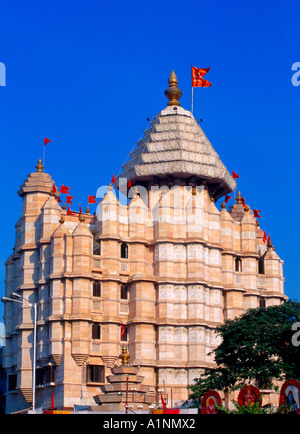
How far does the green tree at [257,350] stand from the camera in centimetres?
6034

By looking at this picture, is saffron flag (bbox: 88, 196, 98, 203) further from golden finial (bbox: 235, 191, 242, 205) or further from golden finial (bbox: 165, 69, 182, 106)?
golden finial (bbox: 235, 191, 242, 205)

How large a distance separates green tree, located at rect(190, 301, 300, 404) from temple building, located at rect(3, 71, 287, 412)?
6.49 m

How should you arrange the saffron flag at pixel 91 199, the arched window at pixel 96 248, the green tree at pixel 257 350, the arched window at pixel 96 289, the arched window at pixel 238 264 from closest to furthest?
the green tree at pixel 257 350, the arched window at pixel 96 289, the arched window at pixel 96 248, the saffron flag at pixel 91 199, the arched window at pixel 238 264

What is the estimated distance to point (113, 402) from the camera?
53.9 meters

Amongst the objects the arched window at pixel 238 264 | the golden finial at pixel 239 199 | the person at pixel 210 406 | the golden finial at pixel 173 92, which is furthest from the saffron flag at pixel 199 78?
the person at pixel 210 406

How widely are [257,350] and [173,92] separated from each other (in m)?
29.6

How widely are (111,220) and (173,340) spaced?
37.1 ft

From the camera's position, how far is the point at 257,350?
200 feet

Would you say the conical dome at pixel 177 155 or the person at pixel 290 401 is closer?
the person at pixel 290 401

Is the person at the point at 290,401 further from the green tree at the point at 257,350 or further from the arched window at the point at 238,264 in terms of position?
the arched window at the point at 238,264

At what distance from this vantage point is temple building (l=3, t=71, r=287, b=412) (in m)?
69.8

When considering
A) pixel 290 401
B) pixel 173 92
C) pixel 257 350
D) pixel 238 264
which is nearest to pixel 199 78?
pixel 173 92

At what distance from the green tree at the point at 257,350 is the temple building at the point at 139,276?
6490mm
